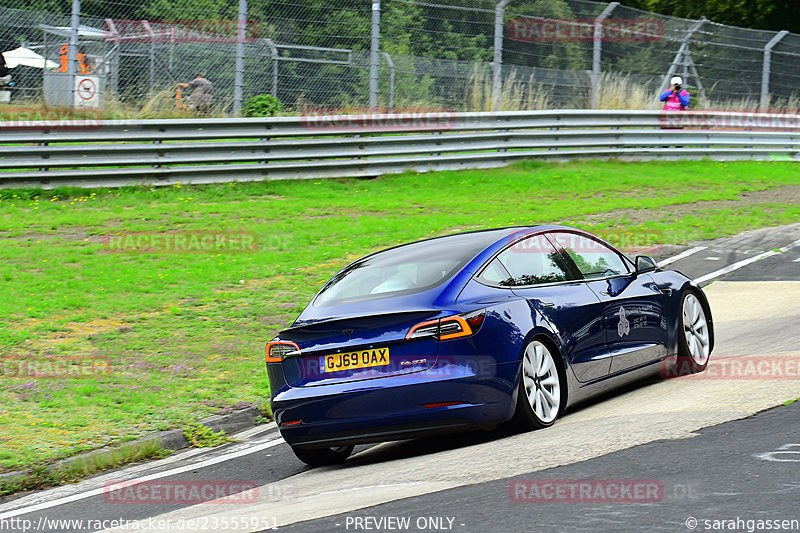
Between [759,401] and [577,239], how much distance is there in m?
1.92

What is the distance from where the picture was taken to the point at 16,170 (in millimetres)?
16406

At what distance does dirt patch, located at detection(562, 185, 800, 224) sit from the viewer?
16406 millimetres

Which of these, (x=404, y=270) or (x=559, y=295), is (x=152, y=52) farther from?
(x=559, y=295)

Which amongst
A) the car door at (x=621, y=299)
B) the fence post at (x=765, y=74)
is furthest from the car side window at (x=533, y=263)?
the fence post at (x=765, y=74)

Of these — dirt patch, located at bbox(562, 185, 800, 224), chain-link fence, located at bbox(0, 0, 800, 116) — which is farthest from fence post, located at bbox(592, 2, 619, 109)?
dirt patch, located at bbox(562, 185, 800, 224)

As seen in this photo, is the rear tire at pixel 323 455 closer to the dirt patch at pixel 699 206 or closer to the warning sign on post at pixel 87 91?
the dirt patch at pixel 699 206

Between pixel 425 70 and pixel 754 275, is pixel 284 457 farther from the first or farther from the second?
pixel 425 70

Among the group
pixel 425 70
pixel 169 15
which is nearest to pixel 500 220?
pixel 425 70

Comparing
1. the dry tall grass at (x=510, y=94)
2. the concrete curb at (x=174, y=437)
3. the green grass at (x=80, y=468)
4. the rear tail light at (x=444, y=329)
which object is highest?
the dry tall grass at (x=510, y=94)

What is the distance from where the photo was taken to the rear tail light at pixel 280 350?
6.65 m

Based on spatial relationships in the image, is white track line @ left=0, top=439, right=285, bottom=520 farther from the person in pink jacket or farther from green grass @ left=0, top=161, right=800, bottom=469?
the person in pink jacket

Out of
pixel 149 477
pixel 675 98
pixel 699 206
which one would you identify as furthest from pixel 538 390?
pixel 675 98

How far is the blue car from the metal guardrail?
10.7 m

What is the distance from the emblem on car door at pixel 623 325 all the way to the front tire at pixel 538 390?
36.2 inches
